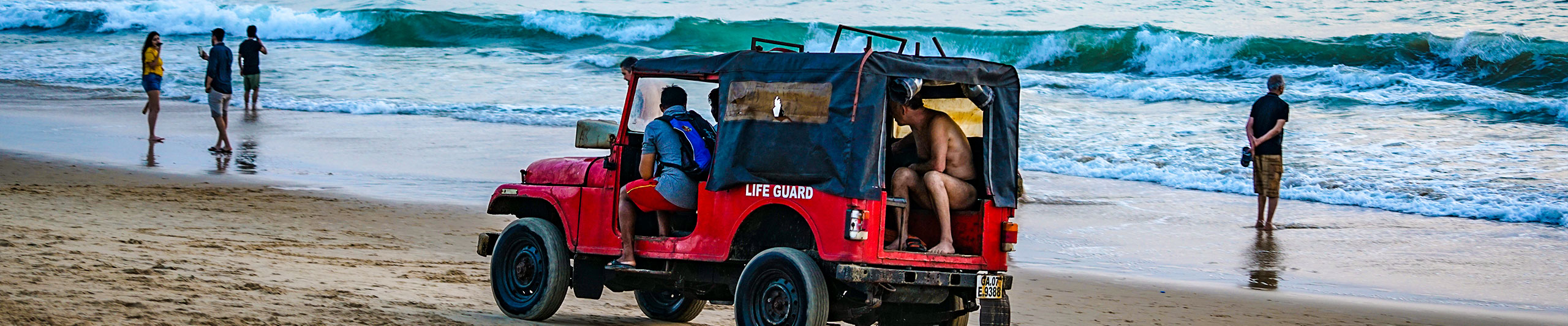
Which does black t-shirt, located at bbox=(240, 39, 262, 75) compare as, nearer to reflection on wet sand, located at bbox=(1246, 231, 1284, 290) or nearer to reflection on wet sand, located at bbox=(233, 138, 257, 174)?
reflection on wet sand, located at bbox=(233, 138, 257, 174)

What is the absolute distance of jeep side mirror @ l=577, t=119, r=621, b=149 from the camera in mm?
6512

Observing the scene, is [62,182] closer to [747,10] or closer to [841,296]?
[841,296]

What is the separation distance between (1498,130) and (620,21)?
22954mm

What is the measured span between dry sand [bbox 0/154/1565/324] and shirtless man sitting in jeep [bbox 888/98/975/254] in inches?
60.0

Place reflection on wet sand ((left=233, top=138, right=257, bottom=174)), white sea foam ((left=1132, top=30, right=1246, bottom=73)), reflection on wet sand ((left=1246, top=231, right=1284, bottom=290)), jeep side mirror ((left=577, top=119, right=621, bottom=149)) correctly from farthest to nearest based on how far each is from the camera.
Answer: white sea foam ((left=1132, top=30, right=1246, bottom=73))
reflection on wet sand ((left=233, top=138, right=257, bottom=174))
reflection on wet sand ((left=1246, top=231, right=1284, bottom=290))
jeep side mirror ((left=577, top=119, right=621, bottom=149))

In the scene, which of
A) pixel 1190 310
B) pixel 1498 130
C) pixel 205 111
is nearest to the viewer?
pixel 1190 310

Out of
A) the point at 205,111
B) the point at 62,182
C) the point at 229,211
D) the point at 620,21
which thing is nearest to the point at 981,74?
the point at 229,211

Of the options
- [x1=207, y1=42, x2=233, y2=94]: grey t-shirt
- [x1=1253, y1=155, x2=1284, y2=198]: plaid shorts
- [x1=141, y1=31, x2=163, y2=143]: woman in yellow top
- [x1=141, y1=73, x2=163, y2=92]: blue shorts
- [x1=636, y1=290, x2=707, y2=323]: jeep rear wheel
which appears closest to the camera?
[x1=636, y1=290, x2=707, y2=323]: jeep rear wheel

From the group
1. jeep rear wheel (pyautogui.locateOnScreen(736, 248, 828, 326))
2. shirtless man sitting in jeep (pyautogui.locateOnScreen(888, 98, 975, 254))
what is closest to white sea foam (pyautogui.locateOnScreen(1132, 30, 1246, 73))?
shirtless man sitting in jeep (pyautogui.locateOnScreen(888, 98, 975, 254))

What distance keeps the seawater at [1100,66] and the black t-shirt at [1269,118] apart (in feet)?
7.56

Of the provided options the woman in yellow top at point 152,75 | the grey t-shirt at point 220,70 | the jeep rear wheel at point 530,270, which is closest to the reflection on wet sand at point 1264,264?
the jeep rear wheel at point 530,270

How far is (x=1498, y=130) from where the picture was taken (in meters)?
17.8

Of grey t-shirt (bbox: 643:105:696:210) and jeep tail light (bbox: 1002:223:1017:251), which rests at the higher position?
grey t-shirt (bbox: 643:105:696:210)

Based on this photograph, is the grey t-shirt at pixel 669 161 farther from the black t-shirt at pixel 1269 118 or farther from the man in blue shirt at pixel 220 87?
the man in blue shirt at pixel 220 87
